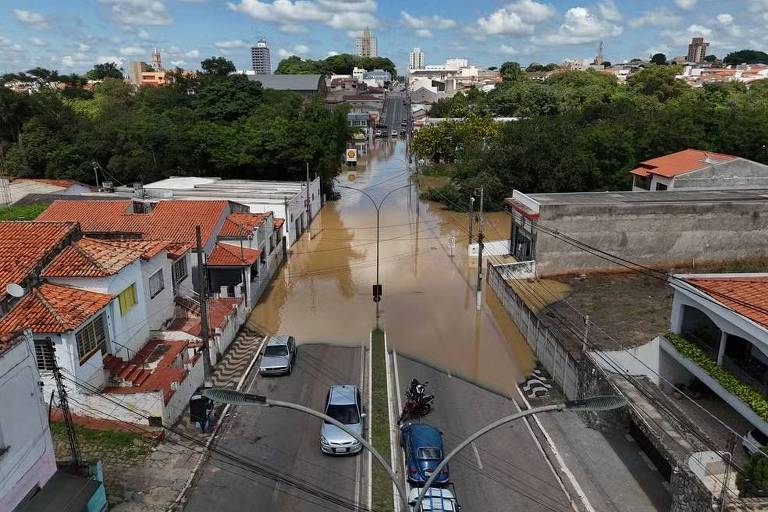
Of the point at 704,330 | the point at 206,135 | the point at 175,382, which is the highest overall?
the point at 206,135

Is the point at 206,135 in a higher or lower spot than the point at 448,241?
higher

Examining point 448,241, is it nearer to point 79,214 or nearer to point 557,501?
point 79,214

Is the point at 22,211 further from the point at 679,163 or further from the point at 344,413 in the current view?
the point at 679,163

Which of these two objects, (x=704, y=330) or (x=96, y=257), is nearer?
(x=704, y=330)

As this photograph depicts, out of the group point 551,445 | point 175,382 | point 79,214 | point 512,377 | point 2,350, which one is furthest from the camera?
point 79,214

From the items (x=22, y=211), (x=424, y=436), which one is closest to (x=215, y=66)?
(x=22, y=211)

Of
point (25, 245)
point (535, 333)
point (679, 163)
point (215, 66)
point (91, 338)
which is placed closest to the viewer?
point (91, 338)

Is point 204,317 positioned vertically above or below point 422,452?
above

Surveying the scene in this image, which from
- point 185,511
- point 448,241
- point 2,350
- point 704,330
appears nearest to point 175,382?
point 185,511
